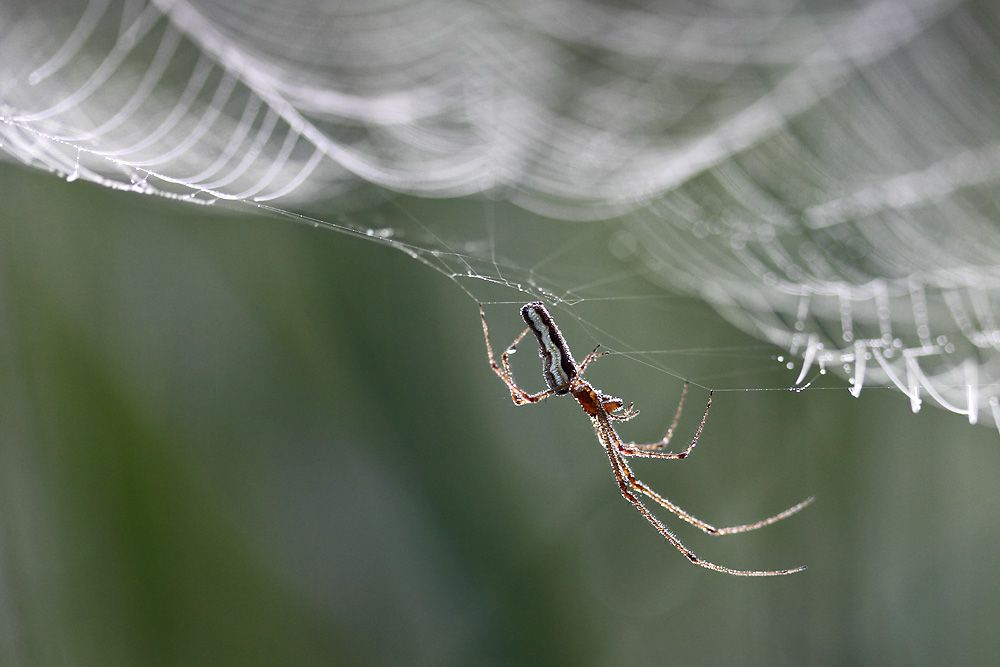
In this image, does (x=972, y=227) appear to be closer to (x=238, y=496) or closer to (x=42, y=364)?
(x=238, y=496)

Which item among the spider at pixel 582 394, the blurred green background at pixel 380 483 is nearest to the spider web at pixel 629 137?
the blurred green background at pixel 380 483

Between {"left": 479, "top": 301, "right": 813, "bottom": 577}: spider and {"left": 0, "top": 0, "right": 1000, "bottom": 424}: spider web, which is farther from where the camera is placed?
{"left": 0, "top": 0, "right": 1000, "bottom": 424}: spider web

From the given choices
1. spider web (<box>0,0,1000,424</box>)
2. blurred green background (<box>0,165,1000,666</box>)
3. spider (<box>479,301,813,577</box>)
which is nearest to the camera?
spider (<box>479,301,813,577</box>)

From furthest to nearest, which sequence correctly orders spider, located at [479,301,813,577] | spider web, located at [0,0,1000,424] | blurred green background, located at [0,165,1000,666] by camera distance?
spider web, located at [0,0,1000,424], blurred green background, located at [0,165,1000,666], spider, located at [479,301,813,577]

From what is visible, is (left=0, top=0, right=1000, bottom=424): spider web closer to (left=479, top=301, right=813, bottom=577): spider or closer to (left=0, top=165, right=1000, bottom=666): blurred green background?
(left=0, top=165, right=1000, bottom=666): blurred green background

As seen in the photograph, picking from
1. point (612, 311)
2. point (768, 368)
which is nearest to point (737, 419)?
point (768, 368)

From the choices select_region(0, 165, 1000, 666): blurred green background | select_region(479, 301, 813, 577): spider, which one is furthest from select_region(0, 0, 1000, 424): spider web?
select_region(479, 301, 813, 577): spider

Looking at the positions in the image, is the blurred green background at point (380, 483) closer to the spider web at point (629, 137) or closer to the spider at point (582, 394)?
the spider web at point (629, 137)
